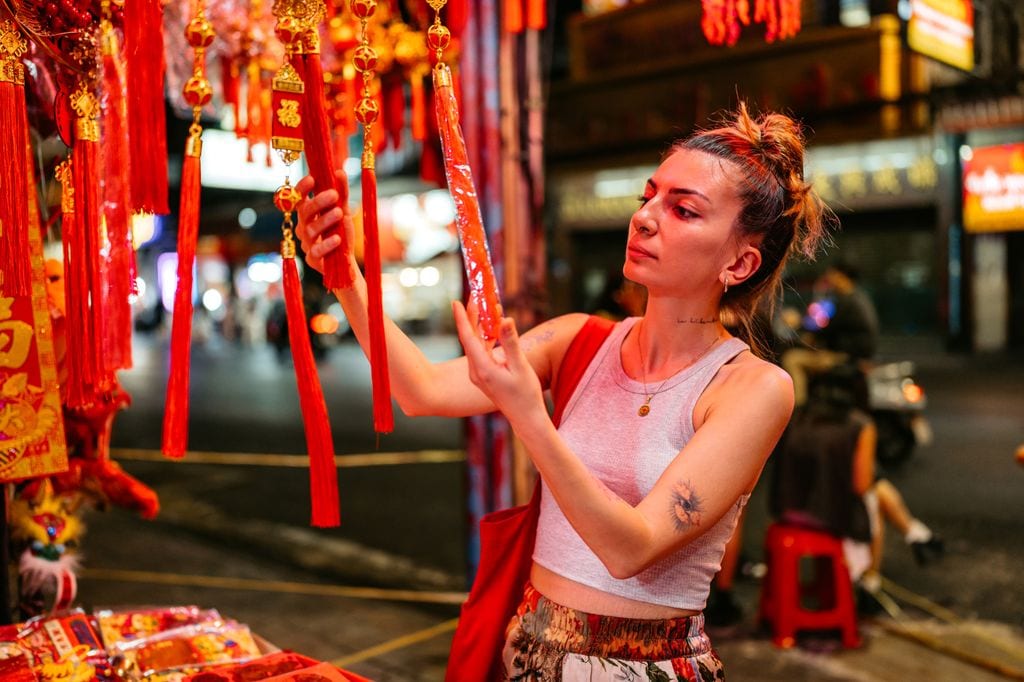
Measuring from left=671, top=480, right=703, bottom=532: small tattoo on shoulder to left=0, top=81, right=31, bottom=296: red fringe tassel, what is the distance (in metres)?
1.35

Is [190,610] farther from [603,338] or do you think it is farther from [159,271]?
[159,271]

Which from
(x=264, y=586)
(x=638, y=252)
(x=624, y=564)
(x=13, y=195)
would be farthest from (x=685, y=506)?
(x=264, y=586)

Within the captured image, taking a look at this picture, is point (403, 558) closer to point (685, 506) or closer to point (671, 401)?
point (671, 401)

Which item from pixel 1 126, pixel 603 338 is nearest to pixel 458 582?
pixel 603 338

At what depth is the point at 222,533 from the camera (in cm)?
669

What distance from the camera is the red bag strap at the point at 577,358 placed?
1.88 m

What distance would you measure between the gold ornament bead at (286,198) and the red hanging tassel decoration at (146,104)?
0.20m

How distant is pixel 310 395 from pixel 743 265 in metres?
0.86

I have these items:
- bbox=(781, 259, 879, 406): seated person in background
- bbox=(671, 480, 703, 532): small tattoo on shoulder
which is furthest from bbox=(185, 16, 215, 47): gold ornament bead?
bbox=(781, 259, 879, 406): seated person in background

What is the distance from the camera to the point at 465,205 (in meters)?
1.49

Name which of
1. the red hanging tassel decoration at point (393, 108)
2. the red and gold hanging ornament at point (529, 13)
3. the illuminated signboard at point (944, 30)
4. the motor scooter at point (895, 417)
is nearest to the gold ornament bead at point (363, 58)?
the red and gold hanging ornament at point (529, 13)

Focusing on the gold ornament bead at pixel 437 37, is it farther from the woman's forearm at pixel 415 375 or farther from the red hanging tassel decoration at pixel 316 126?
the woman's forearm at pixel 415 375

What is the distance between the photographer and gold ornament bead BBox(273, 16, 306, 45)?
1.53m

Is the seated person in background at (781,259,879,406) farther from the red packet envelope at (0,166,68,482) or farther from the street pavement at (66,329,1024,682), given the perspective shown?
the red packet envelope at (0,166,68,482)
